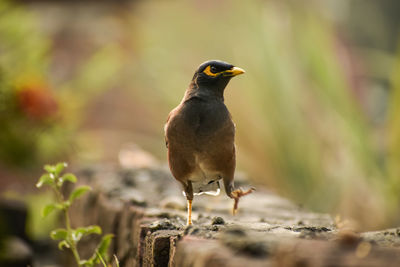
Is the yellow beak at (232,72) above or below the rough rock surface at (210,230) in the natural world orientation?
above

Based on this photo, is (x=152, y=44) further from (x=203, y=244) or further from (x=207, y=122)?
(x=203, y=244)

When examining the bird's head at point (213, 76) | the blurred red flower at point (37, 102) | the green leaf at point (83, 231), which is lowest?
the green leaf at point (83, 231)

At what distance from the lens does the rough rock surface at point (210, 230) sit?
1.29 meters

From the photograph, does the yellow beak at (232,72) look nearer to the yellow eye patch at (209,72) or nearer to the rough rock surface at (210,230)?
the yellow eye patch at (209,72)

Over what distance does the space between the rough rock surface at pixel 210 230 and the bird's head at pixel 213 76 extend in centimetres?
49

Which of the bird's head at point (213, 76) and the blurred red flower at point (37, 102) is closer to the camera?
the bird's head at point (213, 76)

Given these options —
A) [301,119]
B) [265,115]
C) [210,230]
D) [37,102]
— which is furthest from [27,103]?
[210,230]

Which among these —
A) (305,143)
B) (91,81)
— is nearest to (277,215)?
(305,143)

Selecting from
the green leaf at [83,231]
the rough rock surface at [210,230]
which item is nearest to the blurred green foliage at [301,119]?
A: the rough rock surface at [210,230]

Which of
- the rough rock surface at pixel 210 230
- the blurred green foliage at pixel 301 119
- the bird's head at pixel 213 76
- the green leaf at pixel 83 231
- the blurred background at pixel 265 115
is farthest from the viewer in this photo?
the blurred green foliage at pixel 301 119

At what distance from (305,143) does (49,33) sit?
16.2 ft

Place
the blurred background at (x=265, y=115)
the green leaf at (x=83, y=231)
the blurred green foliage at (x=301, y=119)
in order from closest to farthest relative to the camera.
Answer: the green leaf at (x=83, y=231)
the blurred background at (x=265, y=115)
the blurred green foliage at (x=301, y=119)

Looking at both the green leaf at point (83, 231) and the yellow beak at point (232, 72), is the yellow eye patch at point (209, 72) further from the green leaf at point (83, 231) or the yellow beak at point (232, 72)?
the green leaf at point (83, 231)

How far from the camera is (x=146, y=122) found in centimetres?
902
